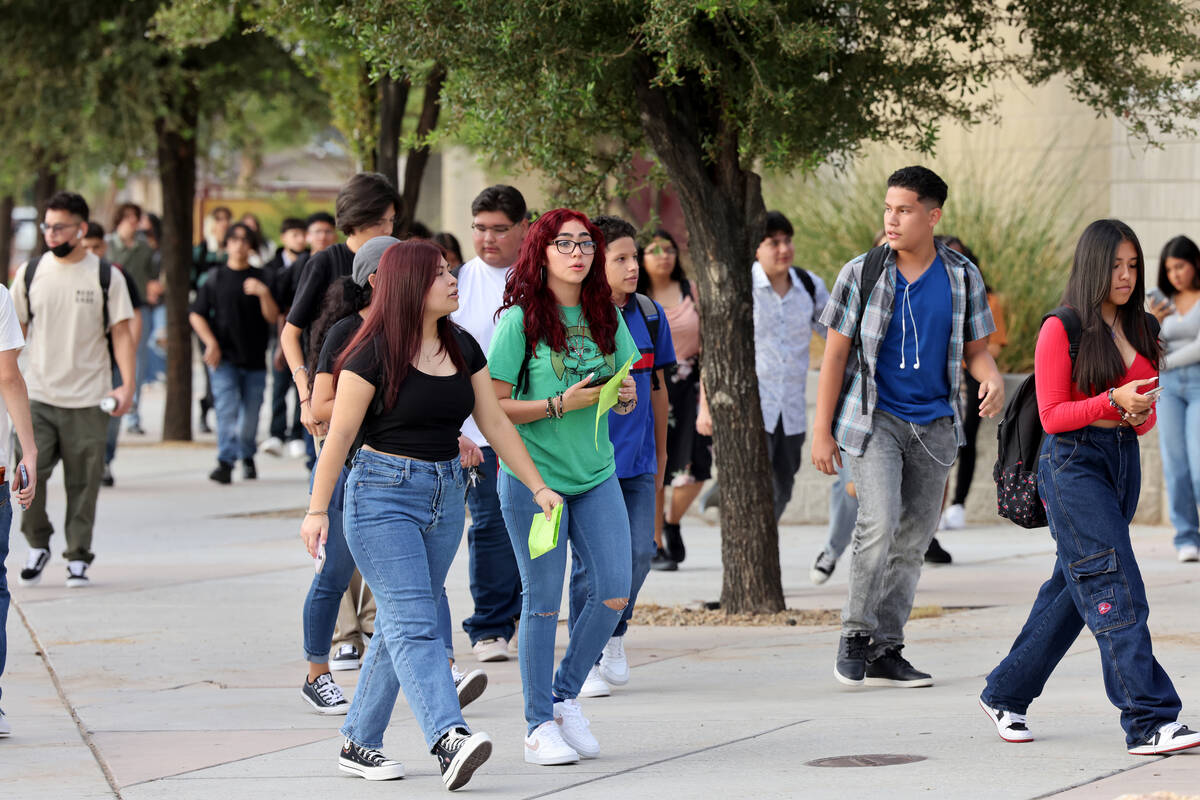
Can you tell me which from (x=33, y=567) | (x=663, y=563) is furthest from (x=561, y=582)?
(x=33, y=567)

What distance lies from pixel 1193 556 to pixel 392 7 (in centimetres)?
557

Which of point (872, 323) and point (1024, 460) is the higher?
point (872, 323)

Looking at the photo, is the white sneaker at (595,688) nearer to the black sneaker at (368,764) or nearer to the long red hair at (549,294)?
the black sneaker at (368,764)

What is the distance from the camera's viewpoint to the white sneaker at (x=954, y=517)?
38.1ft

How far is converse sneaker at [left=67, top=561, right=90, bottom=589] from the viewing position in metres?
9.67

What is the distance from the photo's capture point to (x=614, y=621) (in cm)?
566

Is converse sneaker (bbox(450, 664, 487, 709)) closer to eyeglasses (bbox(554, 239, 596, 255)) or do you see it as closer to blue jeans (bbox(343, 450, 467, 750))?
blue jeans (bbox(343, 450, 467, 750))

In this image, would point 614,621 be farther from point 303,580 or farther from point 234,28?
point 234,28

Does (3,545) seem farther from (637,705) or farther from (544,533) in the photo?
(637,705)

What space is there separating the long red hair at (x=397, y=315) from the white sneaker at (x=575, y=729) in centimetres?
121

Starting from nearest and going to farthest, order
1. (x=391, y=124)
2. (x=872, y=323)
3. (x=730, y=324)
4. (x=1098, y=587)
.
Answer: (x=1098, y=587), (x=872, y=323), (x=730, y=324), (x=391, y=124)

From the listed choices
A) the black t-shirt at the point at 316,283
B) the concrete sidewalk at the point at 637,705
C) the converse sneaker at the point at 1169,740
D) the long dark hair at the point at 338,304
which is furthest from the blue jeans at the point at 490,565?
the converse sneaker at the point at 1169,740

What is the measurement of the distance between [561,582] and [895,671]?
1708 millimetres

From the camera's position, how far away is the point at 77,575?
31.8 ft
